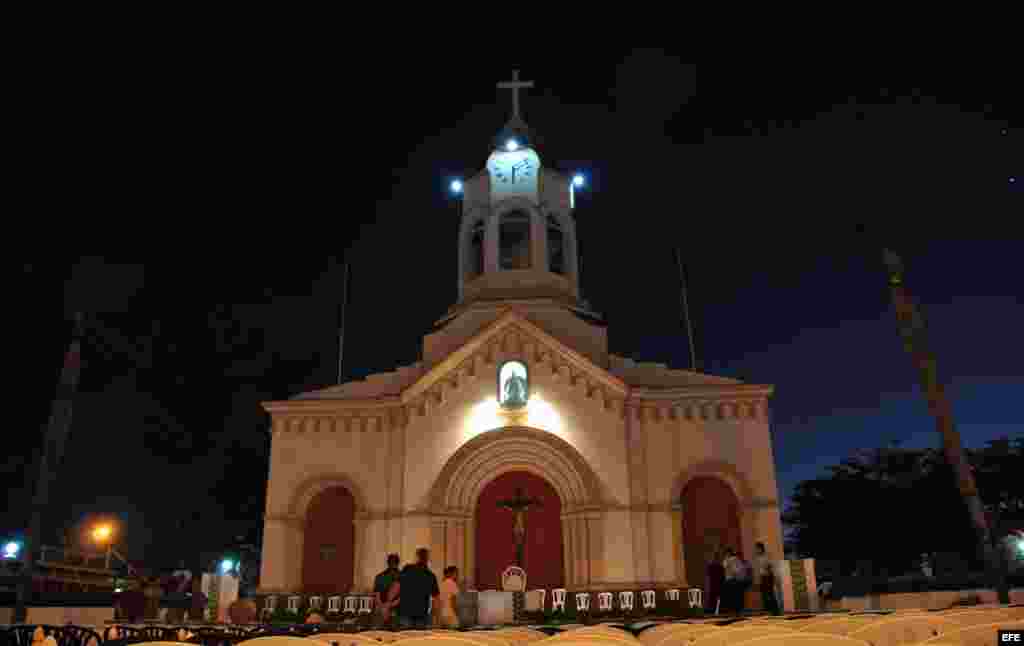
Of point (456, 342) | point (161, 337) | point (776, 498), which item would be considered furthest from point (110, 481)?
point (776, 498)

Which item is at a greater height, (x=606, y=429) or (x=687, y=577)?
(x=606, y=429)

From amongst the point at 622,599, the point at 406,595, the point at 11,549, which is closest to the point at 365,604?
the point at 622,599

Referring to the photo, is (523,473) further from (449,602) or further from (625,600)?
(449,602)

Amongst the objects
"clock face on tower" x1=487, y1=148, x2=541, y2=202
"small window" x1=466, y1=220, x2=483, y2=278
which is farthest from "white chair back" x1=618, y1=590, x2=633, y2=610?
"clock face on tower" x1=487, y1=148, x2=541, y2=202

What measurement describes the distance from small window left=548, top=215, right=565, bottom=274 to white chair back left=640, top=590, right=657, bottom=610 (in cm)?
1161

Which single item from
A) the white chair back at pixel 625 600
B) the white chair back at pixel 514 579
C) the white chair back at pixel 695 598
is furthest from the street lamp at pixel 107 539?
the white chair back at pixel 695 598

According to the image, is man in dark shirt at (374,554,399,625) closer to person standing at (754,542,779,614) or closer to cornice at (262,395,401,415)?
person standing at (754,542,779,614)

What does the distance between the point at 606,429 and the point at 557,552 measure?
3648 mm

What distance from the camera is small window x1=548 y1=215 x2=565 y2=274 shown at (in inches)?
1087

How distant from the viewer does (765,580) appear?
1681 cm

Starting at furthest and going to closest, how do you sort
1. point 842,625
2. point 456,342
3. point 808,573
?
point 456,342 < point 808,573 < point 842,625

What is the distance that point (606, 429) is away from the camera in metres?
22.0

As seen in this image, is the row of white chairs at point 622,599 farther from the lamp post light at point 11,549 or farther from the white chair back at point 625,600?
the lamp post light at point 11,549

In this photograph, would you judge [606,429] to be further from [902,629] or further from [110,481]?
[110,481]
